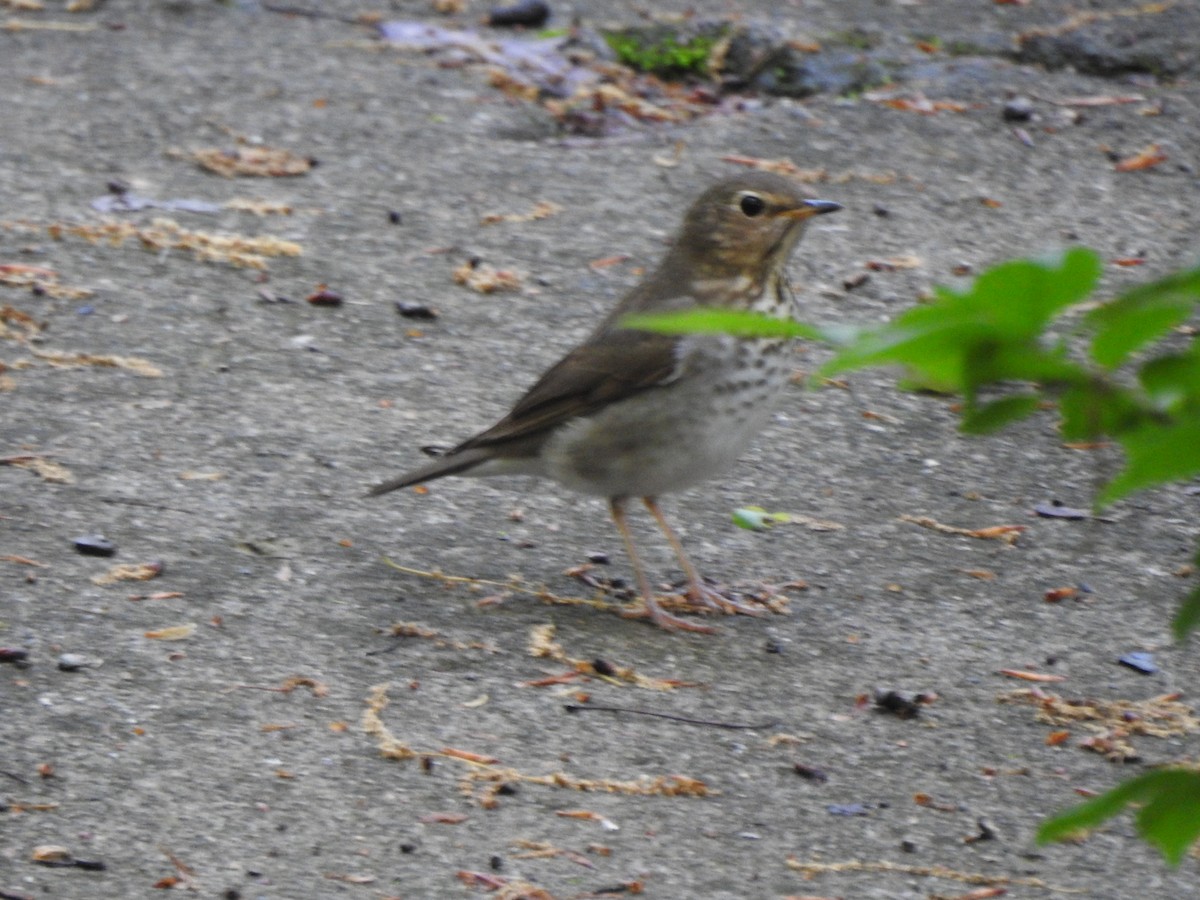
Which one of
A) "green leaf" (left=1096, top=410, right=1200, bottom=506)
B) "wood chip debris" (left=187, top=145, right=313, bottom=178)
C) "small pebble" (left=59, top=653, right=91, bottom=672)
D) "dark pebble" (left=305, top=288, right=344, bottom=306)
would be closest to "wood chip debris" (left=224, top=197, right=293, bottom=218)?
"wood chip debris" (left=187, top=145, right=313, bottom=178)

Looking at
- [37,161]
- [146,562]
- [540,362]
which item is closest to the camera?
[146,562]

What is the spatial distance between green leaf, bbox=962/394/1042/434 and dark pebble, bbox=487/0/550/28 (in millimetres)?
7912

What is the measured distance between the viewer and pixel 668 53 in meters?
8.47

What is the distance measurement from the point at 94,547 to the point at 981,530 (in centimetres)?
252

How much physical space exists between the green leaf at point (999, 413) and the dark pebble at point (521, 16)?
312 inches

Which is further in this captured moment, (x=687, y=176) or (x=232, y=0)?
(x=232, y=0)

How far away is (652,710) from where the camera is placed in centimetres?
399

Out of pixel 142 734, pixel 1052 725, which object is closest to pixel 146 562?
pixel 142 734

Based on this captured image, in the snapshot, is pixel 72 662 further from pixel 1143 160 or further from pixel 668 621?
pixel 1143 160

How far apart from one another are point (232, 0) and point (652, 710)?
6.25 m

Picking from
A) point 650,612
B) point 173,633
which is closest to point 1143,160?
point 650,612

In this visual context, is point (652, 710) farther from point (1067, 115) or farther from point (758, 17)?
A: point (758, 17)

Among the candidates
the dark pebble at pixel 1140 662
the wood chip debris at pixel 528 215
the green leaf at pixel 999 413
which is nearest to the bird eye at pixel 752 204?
the dark pebble at pixel 1140 662

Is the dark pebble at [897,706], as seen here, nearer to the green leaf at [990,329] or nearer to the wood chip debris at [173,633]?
the wood chip debris at [173,633]
